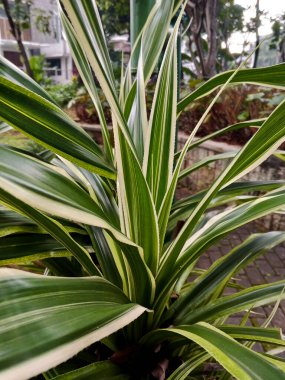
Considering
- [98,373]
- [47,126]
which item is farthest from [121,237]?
[98,373]

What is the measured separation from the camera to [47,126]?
0.61 m

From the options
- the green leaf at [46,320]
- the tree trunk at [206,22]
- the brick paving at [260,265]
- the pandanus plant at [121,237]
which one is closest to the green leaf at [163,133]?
the pandanus plant at [121,237]

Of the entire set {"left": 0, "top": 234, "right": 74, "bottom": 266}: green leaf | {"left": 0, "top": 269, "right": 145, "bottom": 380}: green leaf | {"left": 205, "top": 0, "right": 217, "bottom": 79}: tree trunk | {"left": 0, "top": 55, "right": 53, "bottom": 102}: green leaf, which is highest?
{"left": 205, "top": 0, "right": 217, "bottom": 79}: tree trunk

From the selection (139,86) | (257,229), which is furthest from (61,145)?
(257,229)

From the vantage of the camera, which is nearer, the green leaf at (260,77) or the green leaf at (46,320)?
the green leaf at (46,320)

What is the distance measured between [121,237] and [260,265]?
2.29 metres

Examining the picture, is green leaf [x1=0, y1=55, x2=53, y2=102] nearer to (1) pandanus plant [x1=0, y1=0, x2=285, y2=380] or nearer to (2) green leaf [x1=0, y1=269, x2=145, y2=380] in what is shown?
(1) pandanus plant [x1=0, y1=0, x2=285, y2=380]

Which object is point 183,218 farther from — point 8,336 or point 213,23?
point 213,23

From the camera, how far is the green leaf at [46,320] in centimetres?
35

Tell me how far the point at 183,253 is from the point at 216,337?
0.24 metres

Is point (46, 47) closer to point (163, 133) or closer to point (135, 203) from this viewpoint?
point (163, 133)

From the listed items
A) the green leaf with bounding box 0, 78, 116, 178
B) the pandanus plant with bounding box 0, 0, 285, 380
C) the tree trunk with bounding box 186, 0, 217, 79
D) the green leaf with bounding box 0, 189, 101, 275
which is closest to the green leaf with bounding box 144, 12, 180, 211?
the pandanus plant with bounding box 0, 0, 285, 380

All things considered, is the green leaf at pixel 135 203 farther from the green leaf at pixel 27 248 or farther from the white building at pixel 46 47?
the white building at pixel 46 47

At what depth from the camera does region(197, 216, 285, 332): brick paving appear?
2008mm
